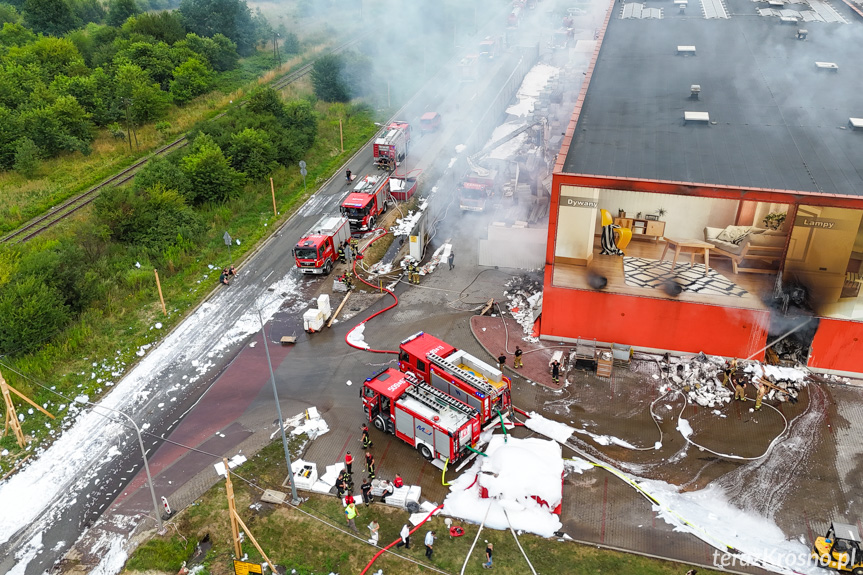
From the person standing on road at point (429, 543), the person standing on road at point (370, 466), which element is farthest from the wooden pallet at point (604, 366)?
the person standing on road at point (429, 543)

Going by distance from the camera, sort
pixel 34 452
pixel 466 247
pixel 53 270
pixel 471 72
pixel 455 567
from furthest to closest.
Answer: pixel 471 72 < pixel 466 247 < pixel 53 270 < pixel 34 452 < pixel 455 567

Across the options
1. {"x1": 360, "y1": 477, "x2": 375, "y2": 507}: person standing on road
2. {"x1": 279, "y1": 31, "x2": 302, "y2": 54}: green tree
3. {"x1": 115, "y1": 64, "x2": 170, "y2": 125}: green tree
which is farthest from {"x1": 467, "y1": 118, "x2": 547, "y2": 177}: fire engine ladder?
{"x1": 279, "y1": 31, "x2": 302, "y2": 54}: green tree

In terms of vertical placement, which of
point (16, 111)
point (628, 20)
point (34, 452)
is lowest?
point (34, 452)

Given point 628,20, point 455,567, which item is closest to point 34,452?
point 455,567

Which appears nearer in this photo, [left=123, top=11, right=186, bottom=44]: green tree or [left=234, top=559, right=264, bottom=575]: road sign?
[left=234, top=559, right=264, bottom=575]: road sign

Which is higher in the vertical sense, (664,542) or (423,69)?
(423,69)

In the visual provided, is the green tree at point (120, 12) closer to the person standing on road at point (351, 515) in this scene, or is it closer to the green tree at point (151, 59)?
the green tree at point (151, 59)

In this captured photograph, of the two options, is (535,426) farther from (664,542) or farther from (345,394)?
(345,394)

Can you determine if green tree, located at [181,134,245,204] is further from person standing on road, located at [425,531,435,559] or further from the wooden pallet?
person standing on road, located at [425,531,435,559]
